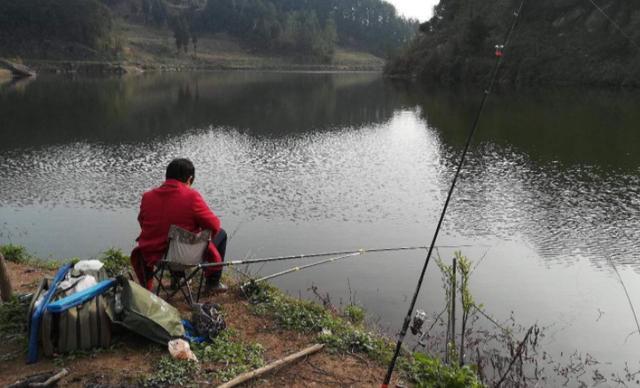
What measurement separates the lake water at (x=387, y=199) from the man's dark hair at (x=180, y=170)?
4154 millimetres

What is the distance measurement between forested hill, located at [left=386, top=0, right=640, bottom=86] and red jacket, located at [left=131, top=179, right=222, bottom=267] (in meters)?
70.8

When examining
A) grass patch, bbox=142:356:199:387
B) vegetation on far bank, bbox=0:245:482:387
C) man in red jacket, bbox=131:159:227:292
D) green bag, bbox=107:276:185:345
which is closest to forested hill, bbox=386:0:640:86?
vegetation on far bank, bbox=0:245:482:387

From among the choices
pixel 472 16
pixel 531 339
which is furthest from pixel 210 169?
pixel 472 16

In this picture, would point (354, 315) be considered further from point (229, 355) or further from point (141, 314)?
point (141, 314)

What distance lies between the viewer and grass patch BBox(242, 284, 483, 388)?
5598 mm

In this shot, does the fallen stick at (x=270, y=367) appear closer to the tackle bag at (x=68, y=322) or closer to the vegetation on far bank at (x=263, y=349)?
the vegetation on far bank at (x=263, y=349)

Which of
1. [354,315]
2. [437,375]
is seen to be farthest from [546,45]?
[437,375]

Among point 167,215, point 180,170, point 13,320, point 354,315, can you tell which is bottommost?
point 354,315

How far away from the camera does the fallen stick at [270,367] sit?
5220 millimetres

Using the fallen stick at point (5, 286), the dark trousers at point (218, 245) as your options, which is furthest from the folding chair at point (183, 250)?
the fallen stick at point (5, 286)

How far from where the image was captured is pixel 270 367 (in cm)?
554

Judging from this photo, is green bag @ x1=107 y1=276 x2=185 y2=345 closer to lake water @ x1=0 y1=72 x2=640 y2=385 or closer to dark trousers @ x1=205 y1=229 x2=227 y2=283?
dark trousers @ x1=205 y1=229 x2=227 y2=283

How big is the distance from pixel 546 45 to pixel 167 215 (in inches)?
3237

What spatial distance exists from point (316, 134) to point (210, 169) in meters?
12.0
